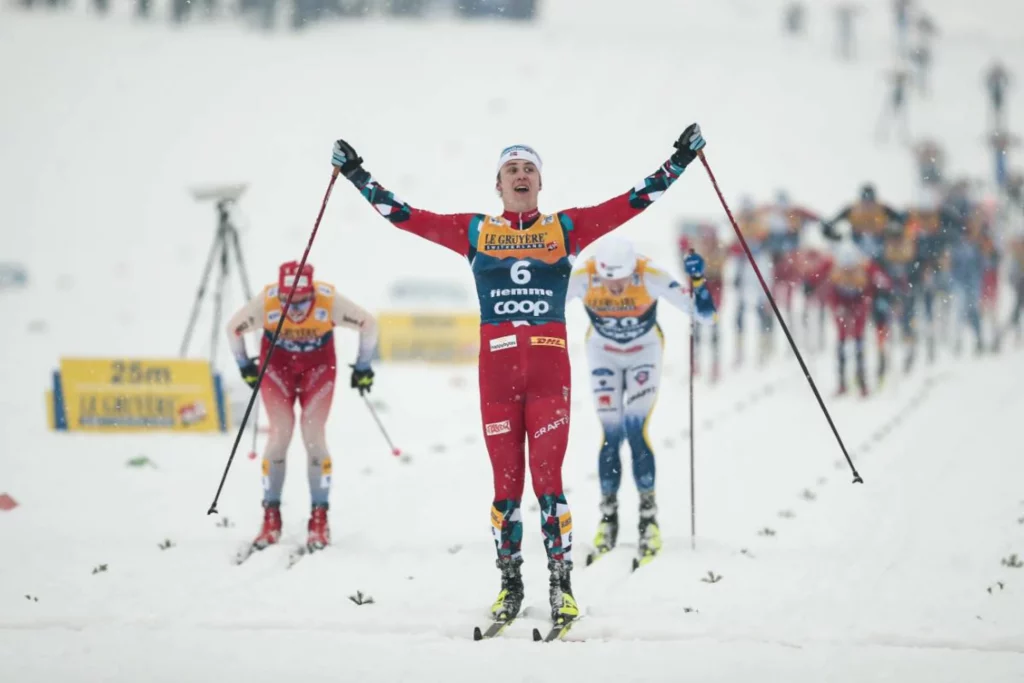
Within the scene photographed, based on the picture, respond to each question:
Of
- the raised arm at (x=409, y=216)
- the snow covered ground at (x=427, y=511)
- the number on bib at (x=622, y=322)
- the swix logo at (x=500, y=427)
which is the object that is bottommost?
the snow covered ground at (x=427, y=511)

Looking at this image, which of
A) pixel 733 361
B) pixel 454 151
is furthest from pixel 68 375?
pixel 454 151

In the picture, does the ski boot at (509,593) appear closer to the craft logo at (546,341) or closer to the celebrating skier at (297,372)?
the craft logo at (546,341)

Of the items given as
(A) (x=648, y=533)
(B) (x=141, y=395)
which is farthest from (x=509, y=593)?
(B) (x=141, y=395)

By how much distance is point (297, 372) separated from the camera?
7.61m

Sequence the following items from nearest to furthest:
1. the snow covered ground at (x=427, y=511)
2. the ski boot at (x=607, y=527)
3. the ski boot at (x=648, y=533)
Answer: the snow covered ground at (x=427, y=511) < the ski boot at (x=648, y=533) < the ski boot at (x=607, y=527)

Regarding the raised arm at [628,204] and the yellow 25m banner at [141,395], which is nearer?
the raised arm at [628,204]

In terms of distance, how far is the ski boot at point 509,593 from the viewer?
18.0ft

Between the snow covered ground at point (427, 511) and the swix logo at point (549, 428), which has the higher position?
the swix logo at point (549, 428)

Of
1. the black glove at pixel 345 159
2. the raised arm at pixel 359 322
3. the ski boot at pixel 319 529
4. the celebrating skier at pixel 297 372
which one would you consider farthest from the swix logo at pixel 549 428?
the ski boot at pixel 319 529

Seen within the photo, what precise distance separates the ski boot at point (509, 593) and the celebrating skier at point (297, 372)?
230 cm

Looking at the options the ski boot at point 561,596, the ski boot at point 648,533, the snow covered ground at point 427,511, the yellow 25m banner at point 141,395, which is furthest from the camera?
the yellow 25m banner at point 141,395

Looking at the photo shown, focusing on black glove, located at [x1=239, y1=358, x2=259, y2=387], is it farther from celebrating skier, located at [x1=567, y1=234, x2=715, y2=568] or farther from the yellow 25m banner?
the yellow 25m banner

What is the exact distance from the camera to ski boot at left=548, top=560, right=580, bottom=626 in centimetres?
536

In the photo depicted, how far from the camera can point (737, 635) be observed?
5.28 metres
